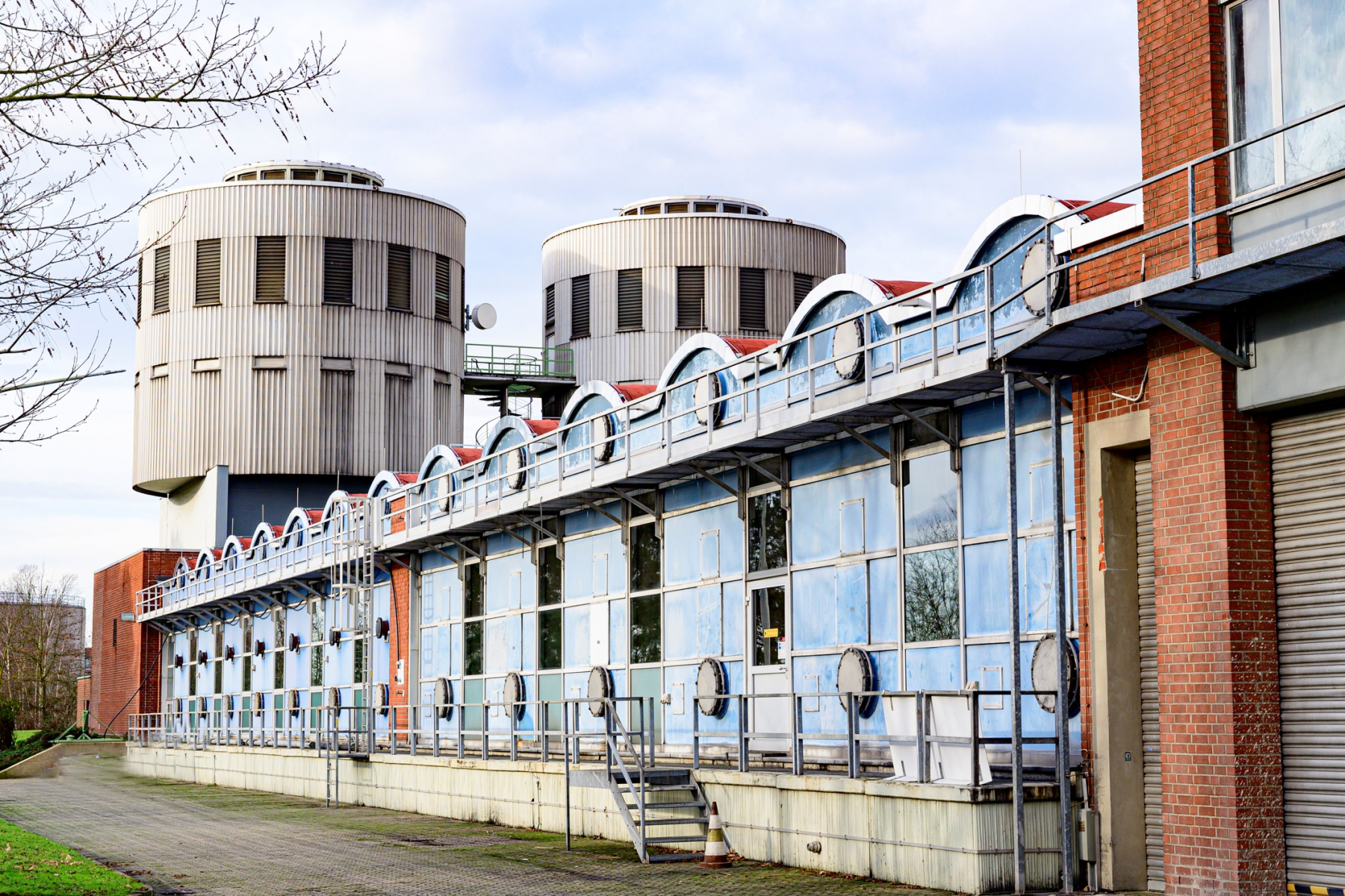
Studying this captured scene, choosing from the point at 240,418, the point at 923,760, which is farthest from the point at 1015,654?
the point at 240,418

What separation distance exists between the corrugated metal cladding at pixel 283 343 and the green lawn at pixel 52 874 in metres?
33.3

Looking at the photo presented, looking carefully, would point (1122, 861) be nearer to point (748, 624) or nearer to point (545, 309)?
point (748, 624)

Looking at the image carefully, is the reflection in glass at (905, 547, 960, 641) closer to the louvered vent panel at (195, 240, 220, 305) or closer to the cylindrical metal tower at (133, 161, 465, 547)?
the cylindrical metal tower at (133, 161, 465, 547)

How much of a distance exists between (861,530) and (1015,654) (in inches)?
192

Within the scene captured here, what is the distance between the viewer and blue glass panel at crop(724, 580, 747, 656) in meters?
21.4

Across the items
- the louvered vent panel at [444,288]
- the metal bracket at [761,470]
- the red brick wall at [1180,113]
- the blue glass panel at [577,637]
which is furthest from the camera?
the louvered vent panel at [444,288]

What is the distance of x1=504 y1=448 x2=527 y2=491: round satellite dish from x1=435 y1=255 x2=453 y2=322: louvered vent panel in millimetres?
27224

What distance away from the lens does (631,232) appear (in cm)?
5734

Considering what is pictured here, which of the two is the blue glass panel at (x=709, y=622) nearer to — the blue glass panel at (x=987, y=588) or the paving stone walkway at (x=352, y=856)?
the paving stone walkway at (x=352, y=856)

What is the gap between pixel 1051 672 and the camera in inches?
590

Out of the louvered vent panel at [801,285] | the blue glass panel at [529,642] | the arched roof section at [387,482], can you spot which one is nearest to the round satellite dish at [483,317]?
the louvered vent panel at [801,285]

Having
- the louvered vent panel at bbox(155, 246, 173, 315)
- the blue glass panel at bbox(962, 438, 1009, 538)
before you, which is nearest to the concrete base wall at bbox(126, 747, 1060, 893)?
the blue glass panel at bbox(962, 438, 1009, 538)

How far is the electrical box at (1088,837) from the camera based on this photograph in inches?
550

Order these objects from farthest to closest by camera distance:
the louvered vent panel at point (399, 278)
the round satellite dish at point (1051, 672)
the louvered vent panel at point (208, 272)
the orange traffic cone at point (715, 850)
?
the louvered vent panel at point (399, 278)
the louvered vent panel at point (208, 272)
the orange traffic cone at point (715, 850)
the round satellite dish at point (1051, 672)
